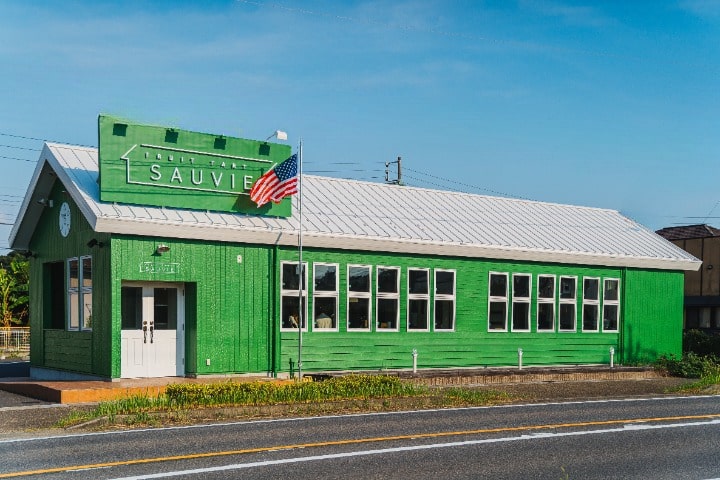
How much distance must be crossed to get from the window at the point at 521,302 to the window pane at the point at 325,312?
632cm

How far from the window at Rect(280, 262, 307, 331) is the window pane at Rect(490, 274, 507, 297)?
6.38 meters

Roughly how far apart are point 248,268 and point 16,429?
815cm

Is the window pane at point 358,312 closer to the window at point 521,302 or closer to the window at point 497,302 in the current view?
the window at point 497,302

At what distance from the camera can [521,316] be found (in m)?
25.8

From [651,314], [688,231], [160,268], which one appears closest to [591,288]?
[651,314]

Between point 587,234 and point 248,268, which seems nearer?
point 248,268

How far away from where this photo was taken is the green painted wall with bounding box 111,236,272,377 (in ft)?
61.8

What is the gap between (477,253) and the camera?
24.6m

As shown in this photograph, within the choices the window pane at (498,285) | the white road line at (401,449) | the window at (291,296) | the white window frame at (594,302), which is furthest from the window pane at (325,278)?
the white road line at (401,449)

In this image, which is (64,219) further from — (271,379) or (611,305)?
(611,305)

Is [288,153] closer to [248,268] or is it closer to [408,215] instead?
[248,268]

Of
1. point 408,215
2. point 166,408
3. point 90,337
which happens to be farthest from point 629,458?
point 408,215

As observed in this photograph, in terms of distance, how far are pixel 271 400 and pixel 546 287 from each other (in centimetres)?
1263

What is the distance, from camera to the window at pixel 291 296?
69.8 feet
